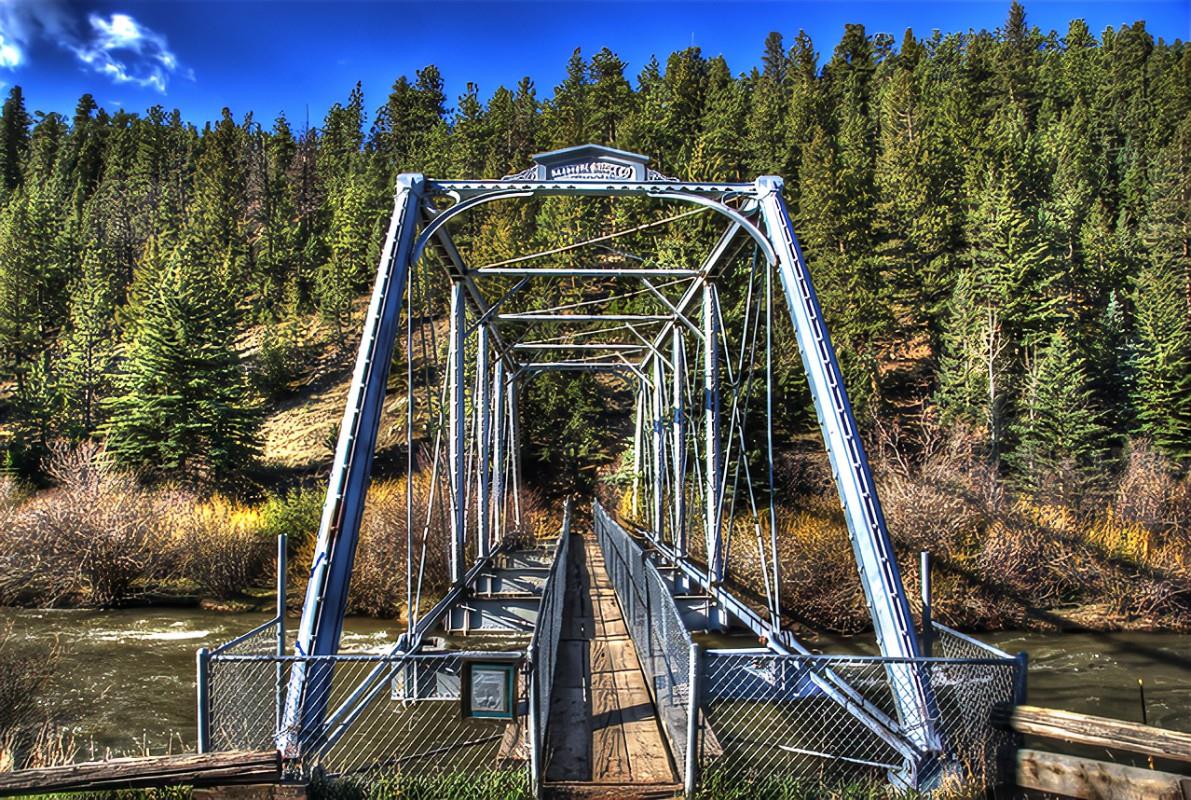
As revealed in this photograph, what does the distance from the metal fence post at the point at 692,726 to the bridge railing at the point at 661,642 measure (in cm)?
4

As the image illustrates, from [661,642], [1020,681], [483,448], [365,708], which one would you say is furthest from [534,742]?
[483,448]

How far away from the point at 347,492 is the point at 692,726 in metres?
3.47

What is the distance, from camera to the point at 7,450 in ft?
Result: 121

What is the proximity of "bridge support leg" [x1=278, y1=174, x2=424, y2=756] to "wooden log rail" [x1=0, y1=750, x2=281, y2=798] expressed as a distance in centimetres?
50

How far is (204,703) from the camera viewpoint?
5520mm

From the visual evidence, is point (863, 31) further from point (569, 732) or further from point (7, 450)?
point (569, 732)

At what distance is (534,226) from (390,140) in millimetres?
37777

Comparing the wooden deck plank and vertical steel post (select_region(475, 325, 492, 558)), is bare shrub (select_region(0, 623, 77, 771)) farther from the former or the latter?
vertical steel post (select_region(475, 325, 492, 558))

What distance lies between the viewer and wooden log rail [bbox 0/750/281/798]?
4773 millimetres

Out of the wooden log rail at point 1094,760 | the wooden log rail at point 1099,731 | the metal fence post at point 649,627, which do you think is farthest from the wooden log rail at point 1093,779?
the metal fence post at point 649,627

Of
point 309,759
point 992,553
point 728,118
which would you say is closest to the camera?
point 309,759

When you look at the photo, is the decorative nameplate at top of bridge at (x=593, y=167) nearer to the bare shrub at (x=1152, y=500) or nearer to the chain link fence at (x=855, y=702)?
the chain link fence at (x=855, y=702)

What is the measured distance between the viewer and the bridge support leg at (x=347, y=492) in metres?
5.98

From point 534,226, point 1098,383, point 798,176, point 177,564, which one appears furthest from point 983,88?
point 177,564
